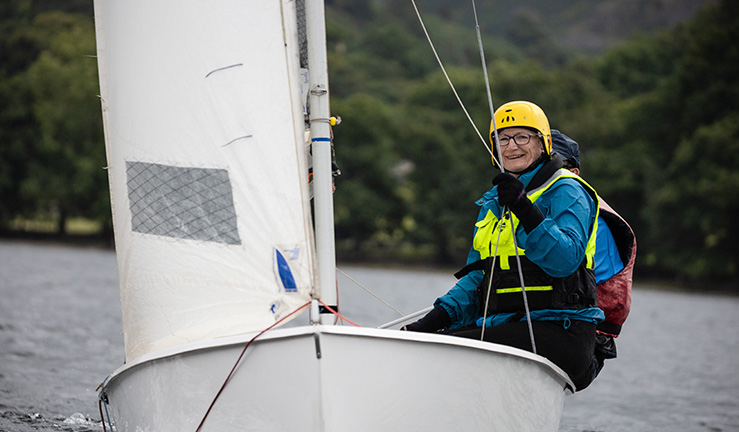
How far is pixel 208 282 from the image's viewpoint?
13.6 feet

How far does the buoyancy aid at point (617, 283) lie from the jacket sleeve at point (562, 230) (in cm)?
44

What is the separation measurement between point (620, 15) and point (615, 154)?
459 ft

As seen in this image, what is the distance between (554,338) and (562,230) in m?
0.59

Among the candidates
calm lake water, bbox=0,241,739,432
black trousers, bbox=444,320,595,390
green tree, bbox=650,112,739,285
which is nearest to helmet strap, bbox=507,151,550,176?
black trousers, bbox=444,320,595,390

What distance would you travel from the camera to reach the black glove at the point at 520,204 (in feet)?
13.0

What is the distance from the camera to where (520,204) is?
3.95 metres

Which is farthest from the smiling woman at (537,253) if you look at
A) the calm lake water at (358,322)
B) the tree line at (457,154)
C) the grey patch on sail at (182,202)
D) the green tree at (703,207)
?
the tree line at (457,154)

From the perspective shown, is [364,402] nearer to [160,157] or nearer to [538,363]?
[538,363]

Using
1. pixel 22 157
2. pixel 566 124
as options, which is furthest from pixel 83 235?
pixel 566 124

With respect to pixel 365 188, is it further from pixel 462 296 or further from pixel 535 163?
pixel 535 163

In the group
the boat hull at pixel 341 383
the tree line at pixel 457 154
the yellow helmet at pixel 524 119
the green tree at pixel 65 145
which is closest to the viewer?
the boat hull at pixel 341 383

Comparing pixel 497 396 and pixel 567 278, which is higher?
pixel 567 278

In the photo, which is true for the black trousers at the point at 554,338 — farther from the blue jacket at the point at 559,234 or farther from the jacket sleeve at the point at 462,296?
the jacket sleeve at the point at 462,296

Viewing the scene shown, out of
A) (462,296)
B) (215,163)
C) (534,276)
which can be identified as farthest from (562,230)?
(215,163)
